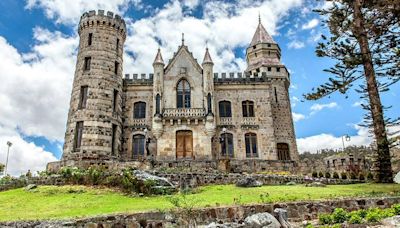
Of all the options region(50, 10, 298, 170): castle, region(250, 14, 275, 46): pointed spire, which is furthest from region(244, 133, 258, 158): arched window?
region(250, 14, 275, 46): pointed spire

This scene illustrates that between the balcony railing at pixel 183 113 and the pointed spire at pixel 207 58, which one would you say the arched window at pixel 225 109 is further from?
the pointed spire at pixel 207 58

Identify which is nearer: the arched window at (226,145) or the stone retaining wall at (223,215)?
the stone retaining wall at (223,215)

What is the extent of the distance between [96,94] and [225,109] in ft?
42.2

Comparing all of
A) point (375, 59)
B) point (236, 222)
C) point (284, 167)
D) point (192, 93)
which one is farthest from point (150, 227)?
point (192, 93)

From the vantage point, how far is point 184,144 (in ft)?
103

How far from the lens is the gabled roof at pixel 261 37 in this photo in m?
38.8

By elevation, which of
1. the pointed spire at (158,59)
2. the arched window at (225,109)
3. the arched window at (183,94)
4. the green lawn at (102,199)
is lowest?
the green lawn at (102,199)

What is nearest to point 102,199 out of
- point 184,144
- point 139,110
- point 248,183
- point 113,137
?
point 248,183

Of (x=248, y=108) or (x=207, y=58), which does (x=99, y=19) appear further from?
(x=248, y=108)

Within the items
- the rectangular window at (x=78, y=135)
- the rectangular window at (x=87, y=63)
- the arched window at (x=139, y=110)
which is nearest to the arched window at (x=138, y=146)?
the arched window at (x=139, y=110)

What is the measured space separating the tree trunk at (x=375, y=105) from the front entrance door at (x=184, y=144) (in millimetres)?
16996

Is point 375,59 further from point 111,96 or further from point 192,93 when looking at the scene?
point 111,96

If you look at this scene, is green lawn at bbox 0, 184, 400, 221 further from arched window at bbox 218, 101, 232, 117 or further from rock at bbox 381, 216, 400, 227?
arched window at bbox 218, 101, 232, 117

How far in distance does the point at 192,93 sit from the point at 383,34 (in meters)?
18.6
